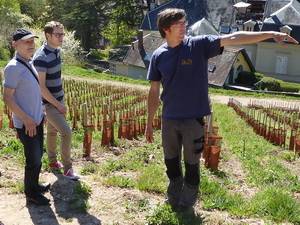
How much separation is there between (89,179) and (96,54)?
52507mm

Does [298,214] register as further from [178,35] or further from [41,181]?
[41,181]

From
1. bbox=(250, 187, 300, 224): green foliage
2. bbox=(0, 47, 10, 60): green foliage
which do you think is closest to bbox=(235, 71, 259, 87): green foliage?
bbox=(0, 47, 10, 60): green foliage

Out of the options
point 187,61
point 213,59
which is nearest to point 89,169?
point 187,61

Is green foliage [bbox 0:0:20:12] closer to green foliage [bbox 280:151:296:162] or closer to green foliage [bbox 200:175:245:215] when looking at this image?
green foliage [bbox 280:151:296:162]

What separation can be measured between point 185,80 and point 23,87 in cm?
160

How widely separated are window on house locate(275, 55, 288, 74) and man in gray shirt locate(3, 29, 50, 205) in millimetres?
40843

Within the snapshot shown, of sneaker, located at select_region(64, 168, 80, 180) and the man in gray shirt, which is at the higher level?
the man in gray shirt

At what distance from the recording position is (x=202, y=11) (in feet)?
162

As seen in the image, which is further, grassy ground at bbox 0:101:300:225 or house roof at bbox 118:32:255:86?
house roof at bbox 118:32:255:86

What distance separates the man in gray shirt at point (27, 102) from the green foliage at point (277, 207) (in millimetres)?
2212

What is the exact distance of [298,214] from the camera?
16.7 ft

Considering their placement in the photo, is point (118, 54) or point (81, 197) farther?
point (118, 54)

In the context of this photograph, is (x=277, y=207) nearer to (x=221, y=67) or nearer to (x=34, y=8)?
(x=221, y=67)

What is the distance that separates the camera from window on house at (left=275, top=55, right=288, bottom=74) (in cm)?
4378
